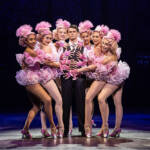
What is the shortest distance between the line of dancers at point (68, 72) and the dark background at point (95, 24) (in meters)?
5.18

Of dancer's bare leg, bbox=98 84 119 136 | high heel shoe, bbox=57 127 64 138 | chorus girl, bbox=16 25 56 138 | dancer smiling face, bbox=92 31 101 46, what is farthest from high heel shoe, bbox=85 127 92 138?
dancer smiling face, bbox=92 31 101 46

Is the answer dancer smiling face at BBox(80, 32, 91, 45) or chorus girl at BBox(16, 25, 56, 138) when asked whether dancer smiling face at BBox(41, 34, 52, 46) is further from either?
dancer smiling face at BBox(80, 32, 91, 45)

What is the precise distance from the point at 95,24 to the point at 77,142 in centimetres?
675

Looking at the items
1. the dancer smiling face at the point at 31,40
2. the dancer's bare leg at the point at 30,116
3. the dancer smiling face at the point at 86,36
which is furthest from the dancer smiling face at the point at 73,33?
the dancer's bare leg at the point at 30,116

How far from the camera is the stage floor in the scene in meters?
6.43

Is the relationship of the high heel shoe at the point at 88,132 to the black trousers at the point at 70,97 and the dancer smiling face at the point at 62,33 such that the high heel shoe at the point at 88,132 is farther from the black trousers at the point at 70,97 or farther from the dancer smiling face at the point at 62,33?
the dancer smiling face at the point at 62,33

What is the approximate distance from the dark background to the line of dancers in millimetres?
5177

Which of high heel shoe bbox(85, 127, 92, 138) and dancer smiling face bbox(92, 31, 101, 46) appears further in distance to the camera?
dancer smiling face bbox(92, 31, 101, 46)

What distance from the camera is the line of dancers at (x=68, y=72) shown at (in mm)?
7469

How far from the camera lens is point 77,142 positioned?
6.93 m

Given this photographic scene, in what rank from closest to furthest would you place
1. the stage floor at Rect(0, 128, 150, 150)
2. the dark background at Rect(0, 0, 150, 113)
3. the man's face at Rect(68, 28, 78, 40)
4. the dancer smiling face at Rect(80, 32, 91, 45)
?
the stage floor at Rect(0, 128, 150, 150) < the man's face at Rect(68, 28, 78, 40) < the dancer smiling face at Rect(80, 32, 91, 45) < the dark background at Rect(0, 0, 150, 113)

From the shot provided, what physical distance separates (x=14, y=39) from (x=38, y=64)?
572cm

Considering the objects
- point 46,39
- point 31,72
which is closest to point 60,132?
point 31,72

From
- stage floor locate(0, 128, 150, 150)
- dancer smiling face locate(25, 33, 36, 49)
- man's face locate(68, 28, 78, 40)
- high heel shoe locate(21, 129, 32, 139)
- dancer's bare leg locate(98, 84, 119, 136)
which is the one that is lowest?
stage floor locate(0, 128, 150, 150)
